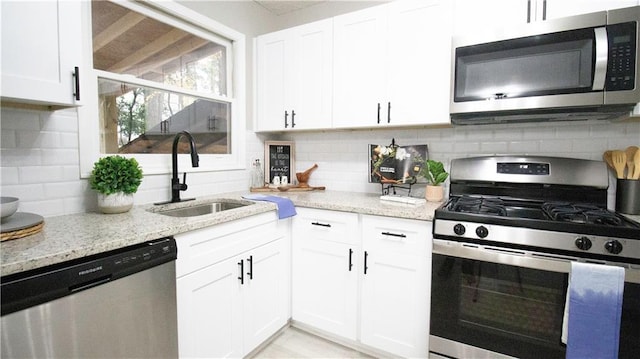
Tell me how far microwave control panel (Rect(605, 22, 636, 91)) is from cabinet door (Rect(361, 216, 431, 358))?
3.65 feet

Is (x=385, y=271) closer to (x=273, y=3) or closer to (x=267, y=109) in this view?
(x=267, y=109)

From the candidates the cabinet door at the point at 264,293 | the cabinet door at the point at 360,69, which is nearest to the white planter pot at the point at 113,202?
the cabinet door at the point at 264,293

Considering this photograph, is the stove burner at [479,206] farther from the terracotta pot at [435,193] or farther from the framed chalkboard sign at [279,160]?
the framed chalkboard sign at [279,160]

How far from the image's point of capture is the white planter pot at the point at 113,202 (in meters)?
1.52

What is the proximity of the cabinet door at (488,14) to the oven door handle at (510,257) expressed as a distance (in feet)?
4.00

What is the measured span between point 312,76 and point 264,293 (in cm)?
163

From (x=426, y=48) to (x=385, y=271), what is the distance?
4.61 feet

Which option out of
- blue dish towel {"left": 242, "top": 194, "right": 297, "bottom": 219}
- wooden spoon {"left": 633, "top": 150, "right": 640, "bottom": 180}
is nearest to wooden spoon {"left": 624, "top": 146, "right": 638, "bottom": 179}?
wooden spoon {"left": 633, "top": 150, "right": 640, "bottom": 180}

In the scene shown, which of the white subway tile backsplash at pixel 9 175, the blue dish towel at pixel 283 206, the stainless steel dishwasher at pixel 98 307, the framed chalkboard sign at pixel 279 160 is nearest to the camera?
the stainless steel dishwasher at pixel 98 307

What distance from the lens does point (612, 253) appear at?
1.26 m

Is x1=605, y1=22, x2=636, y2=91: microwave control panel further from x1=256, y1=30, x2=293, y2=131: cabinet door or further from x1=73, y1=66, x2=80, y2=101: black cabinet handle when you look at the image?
x1=73, y1=66, x2=80, y2=101: black cabinet handle

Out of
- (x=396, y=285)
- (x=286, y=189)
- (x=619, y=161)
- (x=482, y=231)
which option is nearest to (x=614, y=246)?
(x=482, y=231)

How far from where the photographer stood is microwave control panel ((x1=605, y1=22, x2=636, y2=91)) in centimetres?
140

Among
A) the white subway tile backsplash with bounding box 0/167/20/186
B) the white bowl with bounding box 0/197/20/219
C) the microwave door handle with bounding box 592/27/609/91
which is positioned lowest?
the white bowl with bounding box 0/197/20/219
